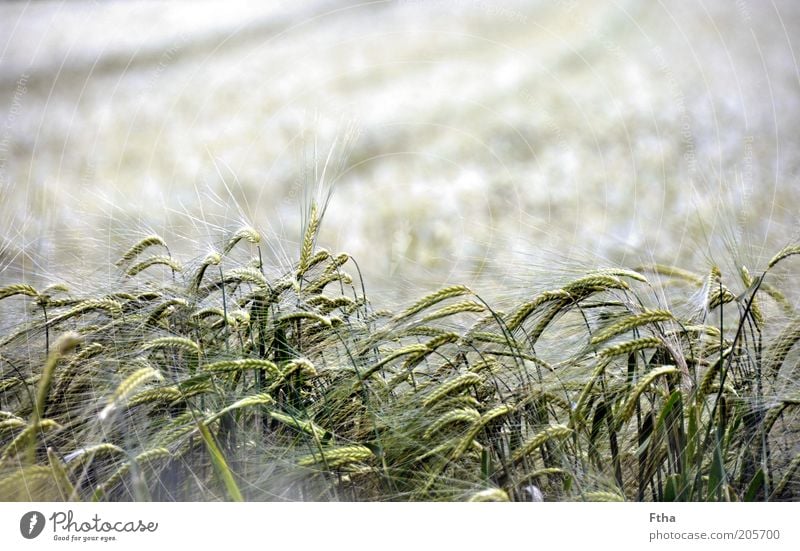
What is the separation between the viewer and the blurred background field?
242cm

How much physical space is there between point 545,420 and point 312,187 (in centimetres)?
73

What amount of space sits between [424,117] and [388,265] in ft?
2.05

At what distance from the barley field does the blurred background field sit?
0.5 inches

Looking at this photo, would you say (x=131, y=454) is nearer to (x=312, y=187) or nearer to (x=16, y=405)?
(x=16, y=405)

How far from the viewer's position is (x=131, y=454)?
116cm

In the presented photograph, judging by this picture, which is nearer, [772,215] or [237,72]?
[772,215]

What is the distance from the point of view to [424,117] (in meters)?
3.15

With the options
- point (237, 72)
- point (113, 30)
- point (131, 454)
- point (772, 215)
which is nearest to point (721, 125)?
point (772, 215)

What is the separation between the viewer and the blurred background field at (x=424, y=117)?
7.93 ft
